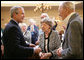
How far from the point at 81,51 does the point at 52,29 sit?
44.9 inches

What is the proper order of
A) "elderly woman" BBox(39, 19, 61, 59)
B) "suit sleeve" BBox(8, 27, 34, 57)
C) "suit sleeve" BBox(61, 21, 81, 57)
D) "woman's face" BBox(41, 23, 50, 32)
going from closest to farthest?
"suit sleeve" BBox(61, 21, 81, 57), "suit sleeve" BBox(8, 27, 34, 57), "elderly woman" BBox(39, 19, 61, 59), "woman's face" BBox(41, 23, 50, 32)

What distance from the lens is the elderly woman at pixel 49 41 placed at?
9.23ft

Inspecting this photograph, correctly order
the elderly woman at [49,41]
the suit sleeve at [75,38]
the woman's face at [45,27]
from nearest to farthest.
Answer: the suit sleeve at [75,38] < the elderly woman at [49,41] < the woman's face at [45,27]

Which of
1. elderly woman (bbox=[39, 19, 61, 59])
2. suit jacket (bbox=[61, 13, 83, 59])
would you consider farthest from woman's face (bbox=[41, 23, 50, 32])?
suit jacket (bbox=[61, 13, 83, 59])

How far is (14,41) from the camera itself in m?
2.30

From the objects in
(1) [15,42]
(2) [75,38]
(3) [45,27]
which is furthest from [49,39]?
(2) [75,38]

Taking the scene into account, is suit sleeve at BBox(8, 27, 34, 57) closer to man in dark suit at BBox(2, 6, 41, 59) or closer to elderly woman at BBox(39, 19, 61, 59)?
man in dark suit at BBox(2, 6, 41, 59)

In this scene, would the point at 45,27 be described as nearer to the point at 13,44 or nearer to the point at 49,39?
the point at 49,39

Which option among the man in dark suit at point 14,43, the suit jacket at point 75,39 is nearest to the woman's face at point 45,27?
the man in dark suit at point 14,43

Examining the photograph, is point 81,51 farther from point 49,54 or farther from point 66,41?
point 49,54

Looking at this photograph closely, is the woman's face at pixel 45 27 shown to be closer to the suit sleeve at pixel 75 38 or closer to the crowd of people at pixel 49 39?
the crowd of people at pixel 49 39

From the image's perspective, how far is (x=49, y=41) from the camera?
9.55 ft

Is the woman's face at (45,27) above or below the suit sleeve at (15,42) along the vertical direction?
above

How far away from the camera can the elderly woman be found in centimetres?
281
